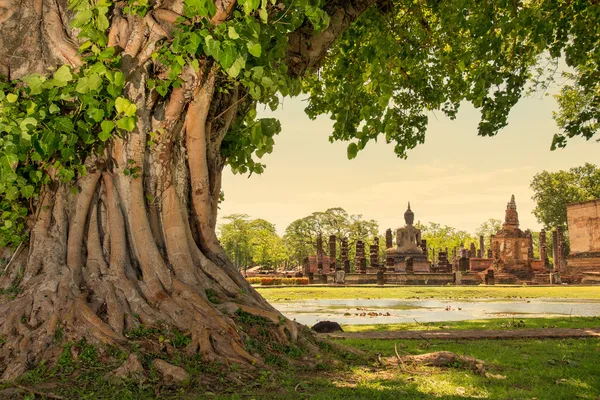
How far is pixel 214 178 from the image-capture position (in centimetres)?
622

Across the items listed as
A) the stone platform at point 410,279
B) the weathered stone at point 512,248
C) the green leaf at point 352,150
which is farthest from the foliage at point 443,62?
the weathered stone at point 512,248

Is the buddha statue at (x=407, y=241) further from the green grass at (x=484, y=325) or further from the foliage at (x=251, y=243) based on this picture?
the green grass at (x=484, y=325)

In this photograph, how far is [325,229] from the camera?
7825 centimetres

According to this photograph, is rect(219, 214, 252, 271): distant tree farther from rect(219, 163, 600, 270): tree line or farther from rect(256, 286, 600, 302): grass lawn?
rect(256, 286, 600, 302): grass lawn

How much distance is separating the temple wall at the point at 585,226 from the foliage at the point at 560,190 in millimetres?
15976

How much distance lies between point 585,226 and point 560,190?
1945cm

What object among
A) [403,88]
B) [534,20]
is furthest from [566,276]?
[534,20]

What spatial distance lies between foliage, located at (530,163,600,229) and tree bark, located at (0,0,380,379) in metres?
64.0

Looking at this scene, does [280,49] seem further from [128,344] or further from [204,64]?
[128,344]

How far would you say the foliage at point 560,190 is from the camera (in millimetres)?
62688

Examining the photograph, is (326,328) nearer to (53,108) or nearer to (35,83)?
(53,108)

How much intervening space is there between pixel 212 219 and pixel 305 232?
241 feet

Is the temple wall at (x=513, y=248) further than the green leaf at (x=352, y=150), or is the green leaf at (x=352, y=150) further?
the temple wall at (x=513, y=248)

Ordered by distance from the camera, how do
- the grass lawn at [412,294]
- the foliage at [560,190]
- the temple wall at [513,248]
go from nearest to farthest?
the grass lawn at [412,294], the temple wall at [513,248], the foliage at [560,190]
